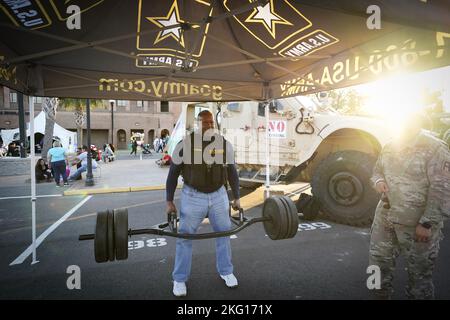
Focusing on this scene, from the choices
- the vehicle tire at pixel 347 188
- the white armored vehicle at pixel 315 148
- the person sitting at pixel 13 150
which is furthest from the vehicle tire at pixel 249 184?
the person sitting at pixel 13 150

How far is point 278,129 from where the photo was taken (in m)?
6.75

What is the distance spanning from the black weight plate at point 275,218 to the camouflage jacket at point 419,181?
3.46 feet

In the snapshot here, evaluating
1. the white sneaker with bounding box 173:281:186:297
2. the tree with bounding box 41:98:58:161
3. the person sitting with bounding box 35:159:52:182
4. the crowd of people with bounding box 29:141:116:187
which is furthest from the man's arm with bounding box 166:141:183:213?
the tree with bounding box 41:98:58:161

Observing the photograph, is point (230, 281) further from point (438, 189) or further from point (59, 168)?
point (59, 168)

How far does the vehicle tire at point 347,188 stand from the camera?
5125mm

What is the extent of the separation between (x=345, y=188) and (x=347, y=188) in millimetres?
37

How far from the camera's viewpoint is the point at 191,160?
120 inches

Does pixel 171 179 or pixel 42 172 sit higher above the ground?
pixel 171 179

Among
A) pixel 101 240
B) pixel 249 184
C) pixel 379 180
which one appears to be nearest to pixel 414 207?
pixel 379 180

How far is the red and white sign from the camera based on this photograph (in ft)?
21.9

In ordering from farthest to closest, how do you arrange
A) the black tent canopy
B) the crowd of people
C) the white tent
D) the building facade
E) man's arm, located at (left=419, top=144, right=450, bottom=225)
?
1. the building facade
2. the white tent
3. the crowd of people
4. the black tent canopy
5. man's arm, located at (left=419, top=144, right=450, bottom=225)

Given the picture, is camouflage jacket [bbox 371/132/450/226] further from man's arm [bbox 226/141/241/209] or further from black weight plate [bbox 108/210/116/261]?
black weight plate [bbox 108/210/116/261]

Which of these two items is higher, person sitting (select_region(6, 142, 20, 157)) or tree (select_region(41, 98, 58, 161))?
tree (select_region(41, 98, 58, 161))
